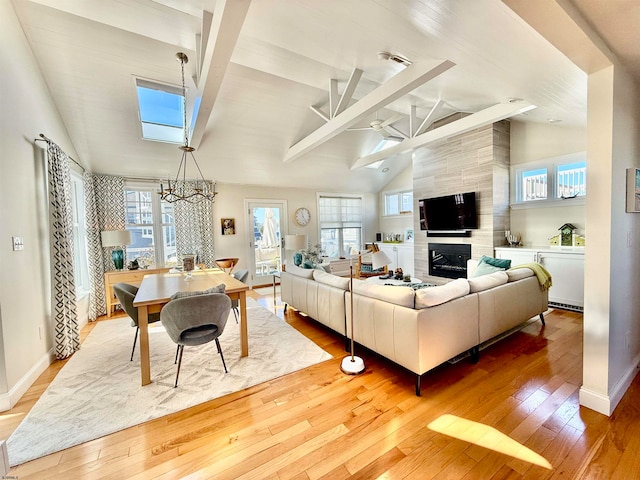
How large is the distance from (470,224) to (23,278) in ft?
19.9

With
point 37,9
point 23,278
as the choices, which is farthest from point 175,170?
point 23,278

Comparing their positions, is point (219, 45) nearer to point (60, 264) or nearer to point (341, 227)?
point (60, 264)

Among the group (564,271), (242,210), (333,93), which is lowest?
(564,271)

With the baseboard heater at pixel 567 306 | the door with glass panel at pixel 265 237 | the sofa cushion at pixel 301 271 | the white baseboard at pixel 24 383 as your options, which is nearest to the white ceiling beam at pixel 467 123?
the door with glass panel at pixel 265 237

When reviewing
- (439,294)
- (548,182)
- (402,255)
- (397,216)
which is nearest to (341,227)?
(397,216)

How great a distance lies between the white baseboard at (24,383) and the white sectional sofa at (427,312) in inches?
105

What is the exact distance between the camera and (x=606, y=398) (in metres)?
1.83

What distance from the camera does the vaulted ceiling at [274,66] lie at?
1962 millimetres

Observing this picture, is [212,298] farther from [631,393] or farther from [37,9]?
[631,393]

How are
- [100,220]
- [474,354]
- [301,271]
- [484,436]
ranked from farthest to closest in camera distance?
1. [100,220]
2. [301,271]
3. [474,354]
4. [484,436]

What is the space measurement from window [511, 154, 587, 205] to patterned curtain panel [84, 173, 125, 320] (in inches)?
278

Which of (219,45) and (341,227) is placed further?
(341,227)

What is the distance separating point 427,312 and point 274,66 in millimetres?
3063

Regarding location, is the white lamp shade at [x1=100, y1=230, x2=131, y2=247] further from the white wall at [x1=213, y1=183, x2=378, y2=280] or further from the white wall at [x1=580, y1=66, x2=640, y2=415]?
the white wall at [x1=580, y1=66, x2=640, y2=415]
